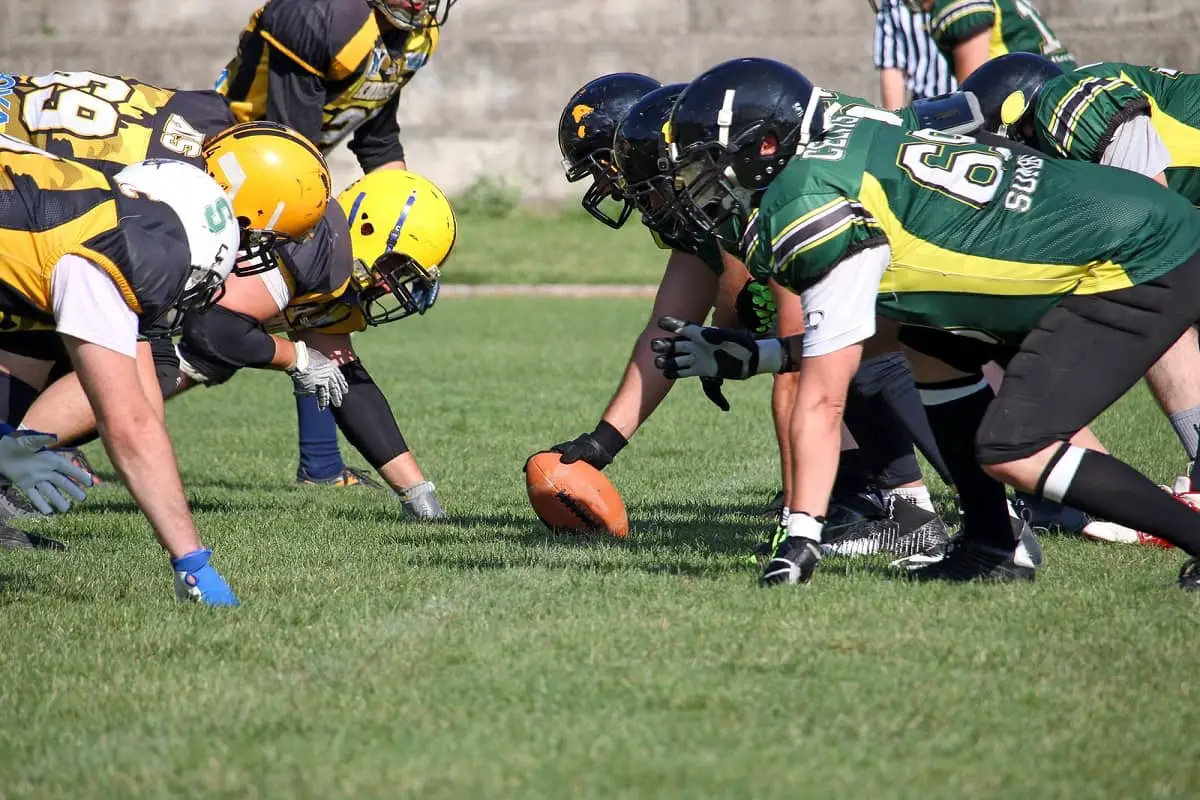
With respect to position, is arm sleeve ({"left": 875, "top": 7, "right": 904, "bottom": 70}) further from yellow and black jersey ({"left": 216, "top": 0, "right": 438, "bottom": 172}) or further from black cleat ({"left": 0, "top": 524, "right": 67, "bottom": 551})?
black cleat ({"left": 0, "top": 524, "right": 67, "bottom": 551})

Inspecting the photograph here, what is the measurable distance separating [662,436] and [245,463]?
2181 millimetres

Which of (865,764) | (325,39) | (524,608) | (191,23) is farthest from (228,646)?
(191,23)

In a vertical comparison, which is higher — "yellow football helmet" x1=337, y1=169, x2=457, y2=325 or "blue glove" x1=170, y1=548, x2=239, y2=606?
"yellow football helmet" x1=337, y1=169, x2=457, y2=325

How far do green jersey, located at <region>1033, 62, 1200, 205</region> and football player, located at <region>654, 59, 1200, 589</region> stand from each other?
0.84 m

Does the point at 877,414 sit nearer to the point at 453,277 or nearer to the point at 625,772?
the point at 625,772

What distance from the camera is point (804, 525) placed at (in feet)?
12.9

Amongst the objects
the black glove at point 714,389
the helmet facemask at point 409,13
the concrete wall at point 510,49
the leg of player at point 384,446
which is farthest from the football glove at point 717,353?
the concrete wall at point 510,49

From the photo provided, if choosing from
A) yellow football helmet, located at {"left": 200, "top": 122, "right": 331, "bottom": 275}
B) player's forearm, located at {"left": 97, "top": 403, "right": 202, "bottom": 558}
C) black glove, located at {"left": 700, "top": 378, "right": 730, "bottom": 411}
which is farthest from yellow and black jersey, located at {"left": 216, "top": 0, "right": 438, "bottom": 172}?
player's forearm, located at {"left": 97, "top": 403, "right": 202, "bottom": 558}

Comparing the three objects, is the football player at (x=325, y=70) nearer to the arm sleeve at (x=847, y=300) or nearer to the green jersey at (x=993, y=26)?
the green jersey at (x=993, y=26)

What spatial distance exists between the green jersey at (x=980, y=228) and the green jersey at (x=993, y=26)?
262cm

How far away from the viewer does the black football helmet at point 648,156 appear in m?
4.38

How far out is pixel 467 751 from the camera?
2.86m

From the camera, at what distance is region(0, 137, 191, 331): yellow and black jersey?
3818mm

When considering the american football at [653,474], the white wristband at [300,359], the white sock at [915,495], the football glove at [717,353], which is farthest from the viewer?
the white wristband at [300,359]
